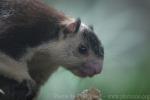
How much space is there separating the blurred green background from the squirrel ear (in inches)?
20.7

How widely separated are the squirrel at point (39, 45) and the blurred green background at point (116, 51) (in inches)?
14.2

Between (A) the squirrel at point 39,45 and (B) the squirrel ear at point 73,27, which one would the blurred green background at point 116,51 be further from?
(B) the squirrel ear at point 73,27

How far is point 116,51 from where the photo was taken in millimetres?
6734

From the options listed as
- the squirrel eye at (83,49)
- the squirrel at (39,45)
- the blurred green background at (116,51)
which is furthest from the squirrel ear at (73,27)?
the blurred green background at (116,51)

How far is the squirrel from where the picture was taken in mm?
5105

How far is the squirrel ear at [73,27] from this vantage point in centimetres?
546

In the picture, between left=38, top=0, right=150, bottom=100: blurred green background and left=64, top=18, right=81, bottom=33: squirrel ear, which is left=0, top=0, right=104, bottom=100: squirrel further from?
left=38, top=0, right=150, bottom=100: blurred green background

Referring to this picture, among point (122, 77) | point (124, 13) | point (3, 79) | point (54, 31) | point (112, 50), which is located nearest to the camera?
Answer: point (3, 79)

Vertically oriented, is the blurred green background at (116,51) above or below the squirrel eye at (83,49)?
below

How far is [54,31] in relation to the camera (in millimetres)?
5410

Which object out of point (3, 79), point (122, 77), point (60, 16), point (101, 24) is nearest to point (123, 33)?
point (101, 24)

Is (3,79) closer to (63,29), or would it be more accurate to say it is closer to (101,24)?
(63,29)

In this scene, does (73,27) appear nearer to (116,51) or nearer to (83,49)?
(83,49)

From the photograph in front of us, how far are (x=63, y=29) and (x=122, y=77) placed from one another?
36.1 inches
